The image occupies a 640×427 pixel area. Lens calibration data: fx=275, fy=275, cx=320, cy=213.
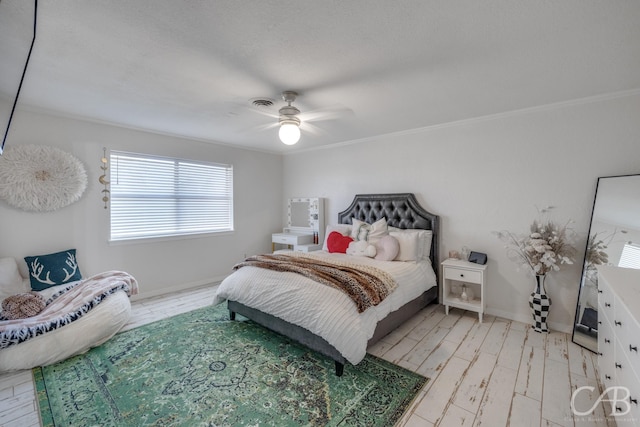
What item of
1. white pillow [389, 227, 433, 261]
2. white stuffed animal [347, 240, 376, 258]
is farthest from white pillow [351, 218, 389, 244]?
white pillow [389, 227, 433, 261]

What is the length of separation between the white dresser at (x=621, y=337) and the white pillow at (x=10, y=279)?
15.7ft

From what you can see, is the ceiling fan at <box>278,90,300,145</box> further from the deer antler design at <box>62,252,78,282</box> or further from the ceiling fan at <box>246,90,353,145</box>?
the deer antler design at <box>62,252,78,282</box>

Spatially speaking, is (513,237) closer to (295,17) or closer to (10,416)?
(295,17)

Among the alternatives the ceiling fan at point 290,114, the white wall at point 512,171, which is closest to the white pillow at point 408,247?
the white wall at point 512,171

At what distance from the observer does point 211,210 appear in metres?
4.75

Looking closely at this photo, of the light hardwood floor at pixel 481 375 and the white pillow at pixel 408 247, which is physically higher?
the white pillow at pixel 408 247

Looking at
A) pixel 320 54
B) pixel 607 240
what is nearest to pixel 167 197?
pixel 320 54

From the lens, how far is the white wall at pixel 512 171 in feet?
8.84

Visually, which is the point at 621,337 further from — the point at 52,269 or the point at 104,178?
the point at 104,178

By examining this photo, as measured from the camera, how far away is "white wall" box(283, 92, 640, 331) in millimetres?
2695

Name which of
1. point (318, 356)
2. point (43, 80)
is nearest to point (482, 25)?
point (318, 356)

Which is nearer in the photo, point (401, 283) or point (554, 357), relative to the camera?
point (554, 357)

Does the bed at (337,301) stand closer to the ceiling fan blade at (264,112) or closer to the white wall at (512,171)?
the white wall at (512,171)

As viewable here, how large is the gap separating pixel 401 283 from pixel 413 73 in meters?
1.95
